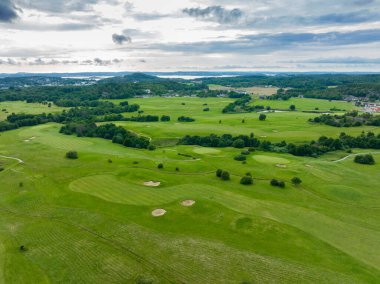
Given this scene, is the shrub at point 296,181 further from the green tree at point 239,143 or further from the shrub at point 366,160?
the green tree at point 239,143

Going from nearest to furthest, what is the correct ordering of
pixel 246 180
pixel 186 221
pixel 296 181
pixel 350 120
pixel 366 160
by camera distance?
pixel 186 221 → pixel 296 181 → pixel 246 180 → pixel 366 160 → pixel 350 120

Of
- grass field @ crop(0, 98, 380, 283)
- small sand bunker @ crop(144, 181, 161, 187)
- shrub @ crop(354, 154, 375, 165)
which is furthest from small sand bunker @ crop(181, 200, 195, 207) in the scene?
shrub @ crop(354, 154, 375, 165)

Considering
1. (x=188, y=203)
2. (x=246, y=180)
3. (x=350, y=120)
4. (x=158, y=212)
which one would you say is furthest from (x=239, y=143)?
(x=350, y=120)

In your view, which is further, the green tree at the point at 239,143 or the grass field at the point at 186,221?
the green tree at the point at 239,143

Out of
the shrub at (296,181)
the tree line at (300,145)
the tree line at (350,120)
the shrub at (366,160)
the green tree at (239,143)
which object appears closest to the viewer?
the shrub at (296,181)

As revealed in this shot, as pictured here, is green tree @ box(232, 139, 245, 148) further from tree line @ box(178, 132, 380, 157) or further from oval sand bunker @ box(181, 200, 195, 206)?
oval sand bunker @ box(181, 200, 195, 206)

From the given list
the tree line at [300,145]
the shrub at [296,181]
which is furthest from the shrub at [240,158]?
the shrub at [296,181]

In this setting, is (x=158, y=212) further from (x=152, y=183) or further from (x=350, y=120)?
(x=350, y=120)

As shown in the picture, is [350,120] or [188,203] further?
[350,120]
